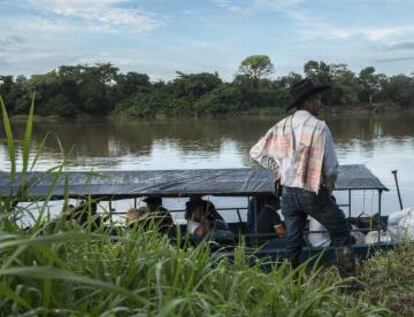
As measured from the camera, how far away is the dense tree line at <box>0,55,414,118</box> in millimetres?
70000

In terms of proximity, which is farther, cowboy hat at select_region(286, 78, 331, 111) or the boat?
the boat

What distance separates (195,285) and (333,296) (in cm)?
71

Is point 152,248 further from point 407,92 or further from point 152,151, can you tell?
point 407,92

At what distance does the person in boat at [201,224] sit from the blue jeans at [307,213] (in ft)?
6.74

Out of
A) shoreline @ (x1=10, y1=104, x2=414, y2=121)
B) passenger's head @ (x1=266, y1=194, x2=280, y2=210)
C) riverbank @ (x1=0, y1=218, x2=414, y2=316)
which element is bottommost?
shoreline @ (x1=10, y1=104, x2=414, y2=121)

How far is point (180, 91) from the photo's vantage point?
7369cm

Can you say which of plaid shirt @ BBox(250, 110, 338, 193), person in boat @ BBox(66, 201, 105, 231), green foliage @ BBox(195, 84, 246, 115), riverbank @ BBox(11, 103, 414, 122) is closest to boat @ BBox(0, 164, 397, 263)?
plaid shirt @ BBox(250, 110, 338, 193)

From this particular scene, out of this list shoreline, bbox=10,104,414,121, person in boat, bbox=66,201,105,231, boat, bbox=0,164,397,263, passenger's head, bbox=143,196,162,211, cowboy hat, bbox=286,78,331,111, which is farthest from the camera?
shoreline, bbox=10,104,414,121

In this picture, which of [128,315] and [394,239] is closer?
[128,315]

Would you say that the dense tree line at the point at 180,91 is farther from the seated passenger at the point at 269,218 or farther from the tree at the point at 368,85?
the seated passenger at the point at 269,218

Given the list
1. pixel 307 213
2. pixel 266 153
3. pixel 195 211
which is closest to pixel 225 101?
pixel 195 211

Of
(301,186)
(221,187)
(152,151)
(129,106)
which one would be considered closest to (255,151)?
(301,186)

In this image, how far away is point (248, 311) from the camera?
2369 mm

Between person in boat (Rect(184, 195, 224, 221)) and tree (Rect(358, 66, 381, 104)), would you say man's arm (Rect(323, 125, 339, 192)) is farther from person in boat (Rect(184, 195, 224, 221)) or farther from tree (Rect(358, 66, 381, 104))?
tree (Rect(358, 66, 381, 104))
